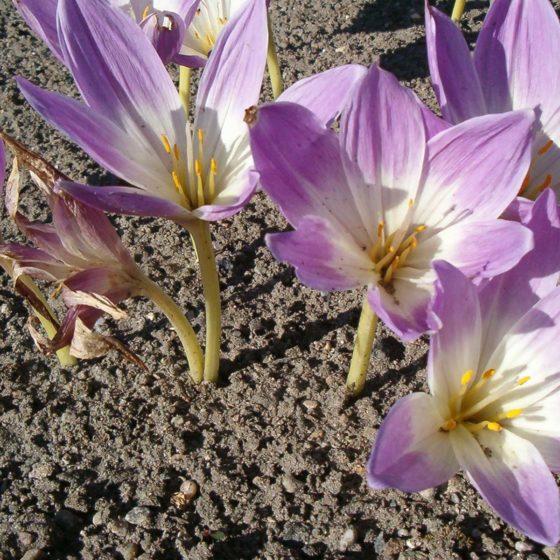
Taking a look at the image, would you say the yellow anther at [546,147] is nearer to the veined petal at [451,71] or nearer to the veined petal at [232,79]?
the veined petal at [451,71]

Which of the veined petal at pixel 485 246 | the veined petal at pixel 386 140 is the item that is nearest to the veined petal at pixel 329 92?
the veined petal at pixel 386 140

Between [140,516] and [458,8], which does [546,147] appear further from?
[458,8]

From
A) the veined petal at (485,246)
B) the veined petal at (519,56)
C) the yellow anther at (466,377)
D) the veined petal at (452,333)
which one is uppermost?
the veined petal at (519,56)

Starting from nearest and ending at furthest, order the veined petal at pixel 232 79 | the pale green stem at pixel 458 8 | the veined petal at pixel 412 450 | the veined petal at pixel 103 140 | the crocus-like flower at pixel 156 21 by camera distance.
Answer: the veined petal at pixel 412 450, the veined petal at pixel 103 140, the veined petal at pixel 232 79, the crocus-like flower at pixel 156 21, the pale green stem at pixel 458 8

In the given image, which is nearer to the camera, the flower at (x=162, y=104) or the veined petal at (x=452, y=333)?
the veined petal at (x=452, y=333)

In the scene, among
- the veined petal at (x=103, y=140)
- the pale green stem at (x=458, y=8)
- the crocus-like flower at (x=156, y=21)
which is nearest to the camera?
the veined petal at (x=103, y=140)

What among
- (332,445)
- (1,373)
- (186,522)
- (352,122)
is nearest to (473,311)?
(352,122)
